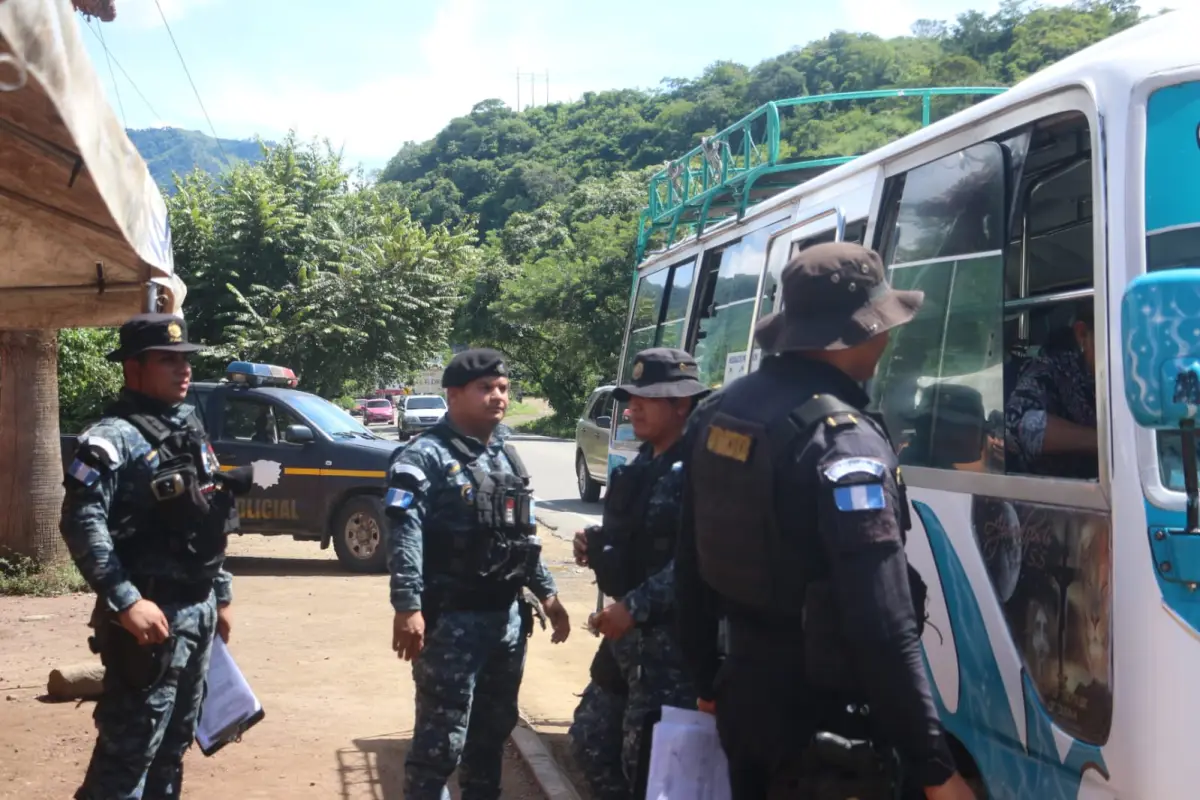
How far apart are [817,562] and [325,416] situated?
10069mm

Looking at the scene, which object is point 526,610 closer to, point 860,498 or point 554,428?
point 860,498

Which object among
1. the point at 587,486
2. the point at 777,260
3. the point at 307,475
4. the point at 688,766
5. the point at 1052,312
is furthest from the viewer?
the point at 587,486

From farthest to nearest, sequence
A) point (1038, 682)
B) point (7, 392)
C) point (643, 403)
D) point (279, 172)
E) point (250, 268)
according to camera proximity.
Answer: point (279, 172)
point (250, 268)
point (7, 392)
point (643, 403)
point (1038, 682)

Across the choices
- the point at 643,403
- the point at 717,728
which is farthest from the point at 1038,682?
the point at 643,403

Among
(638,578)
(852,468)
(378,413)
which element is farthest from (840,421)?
(378,413)

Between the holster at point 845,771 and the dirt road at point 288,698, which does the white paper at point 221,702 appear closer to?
the dirt road at point 288,698

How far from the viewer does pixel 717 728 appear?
2.69m

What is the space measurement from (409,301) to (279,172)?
3.92 m

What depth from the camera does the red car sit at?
5472 cm

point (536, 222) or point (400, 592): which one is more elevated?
point (536, 222)

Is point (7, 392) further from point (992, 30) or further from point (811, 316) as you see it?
point (992, 30)

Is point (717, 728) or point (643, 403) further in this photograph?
point (643, 403)

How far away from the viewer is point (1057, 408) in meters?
3.36

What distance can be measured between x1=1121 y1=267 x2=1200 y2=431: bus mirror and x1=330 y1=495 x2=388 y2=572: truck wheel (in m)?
9.78
